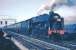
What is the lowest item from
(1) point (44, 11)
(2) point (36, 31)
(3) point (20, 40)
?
(3) point (20, 40)

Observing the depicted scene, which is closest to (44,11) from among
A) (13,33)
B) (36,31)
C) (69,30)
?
(36,31)

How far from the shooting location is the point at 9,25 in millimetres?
2199

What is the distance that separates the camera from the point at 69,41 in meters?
2.13

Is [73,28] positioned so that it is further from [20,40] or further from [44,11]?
[20,40]

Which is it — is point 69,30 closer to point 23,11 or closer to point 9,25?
point 23,11

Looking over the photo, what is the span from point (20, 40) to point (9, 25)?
12.7 inches

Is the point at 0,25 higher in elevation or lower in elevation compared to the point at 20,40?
higher

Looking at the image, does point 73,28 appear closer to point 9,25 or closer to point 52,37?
point 52,37

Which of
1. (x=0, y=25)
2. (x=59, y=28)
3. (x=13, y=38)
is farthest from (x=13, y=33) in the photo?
(x=59, y=28)

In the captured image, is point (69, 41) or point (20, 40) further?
point (20, 40)

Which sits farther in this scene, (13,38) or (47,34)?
(13,38)

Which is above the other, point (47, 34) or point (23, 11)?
point (23, 11)

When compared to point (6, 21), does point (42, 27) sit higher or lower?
lower

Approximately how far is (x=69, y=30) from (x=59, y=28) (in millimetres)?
164
